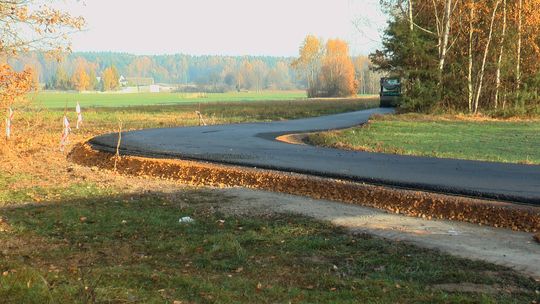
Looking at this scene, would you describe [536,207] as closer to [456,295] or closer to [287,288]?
[456,295]

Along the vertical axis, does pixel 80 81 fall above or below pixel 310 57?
below

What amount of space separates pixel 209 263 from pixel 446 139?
1604 centimetres

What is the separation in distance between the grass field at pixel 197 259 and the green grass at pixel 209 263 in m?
0.01

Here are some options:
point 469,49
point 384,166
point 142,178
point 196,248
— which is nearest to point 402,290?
point 196,248

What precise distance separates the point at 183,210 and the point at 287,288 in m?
4.73

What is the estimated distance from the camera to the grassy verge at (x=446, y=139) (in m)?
16.7

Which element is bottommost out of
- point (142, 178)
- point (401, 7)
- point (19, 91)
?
point (142, 178)

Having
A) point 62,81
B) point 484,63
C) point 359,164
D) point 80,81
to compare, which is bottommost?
point 80,81

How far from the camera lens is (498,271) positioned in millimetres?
6633

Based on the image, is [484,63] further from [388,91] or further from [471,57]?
[388,91]

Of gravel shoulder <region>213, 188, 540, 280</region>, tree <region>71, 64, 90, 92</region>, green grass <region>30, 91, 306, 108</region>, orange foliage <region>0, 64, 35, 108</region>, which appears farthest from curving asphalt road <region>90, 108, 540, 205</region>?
tree <region>71, 64, 90, 92</region>

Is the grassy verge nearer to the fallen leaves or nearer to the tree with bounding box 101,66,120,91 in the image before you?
the fallen leaves

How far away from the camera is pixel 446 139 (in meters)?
21.3

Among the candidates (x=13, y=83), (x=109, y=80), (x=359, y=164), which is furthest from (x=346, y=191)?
(x=109, y=80)
